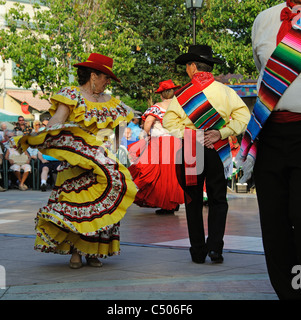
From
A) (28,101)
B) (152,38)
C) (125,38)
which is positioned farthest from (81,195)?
(28,101)

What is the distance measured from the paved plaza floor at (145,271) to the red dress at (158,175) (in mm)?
1638

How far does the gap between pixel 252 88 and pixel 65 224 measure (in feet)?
41.8

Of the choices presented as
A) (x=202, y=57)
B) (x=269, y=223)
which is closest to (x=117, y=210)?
(x=202, y=57)

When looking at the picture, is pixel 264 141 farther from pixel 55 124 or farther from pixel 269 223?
pixel 55 124

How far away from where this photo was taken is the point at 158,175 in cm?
1082

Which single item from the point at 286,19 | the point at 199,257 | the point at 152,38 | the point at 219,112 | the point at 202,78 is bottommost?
the point at 152,38

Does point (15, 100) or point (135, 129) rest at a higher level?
point (135, 129)

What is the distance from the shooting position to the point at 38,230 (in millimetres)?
5855

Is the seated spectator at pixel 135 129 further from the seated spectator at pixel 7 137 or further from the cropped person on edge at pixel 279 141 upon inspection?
the cropped person on edge at pixel 279 141

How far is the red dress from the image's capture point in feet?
35.1

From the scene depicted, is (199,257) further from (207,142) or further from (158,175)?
(158,175)

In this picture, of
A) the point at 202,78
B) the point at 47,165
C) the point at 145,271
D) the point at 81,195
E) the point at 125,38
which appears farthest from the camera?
the point at 125,38

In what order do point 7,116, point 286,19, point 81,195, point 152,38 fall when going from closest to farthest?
point 286,19 < point 81,195 < point 7,116 < point 152,38

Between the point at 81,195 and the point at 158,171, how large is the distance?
500 centimetres
